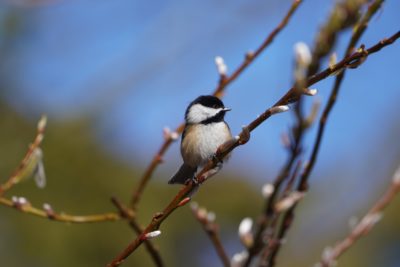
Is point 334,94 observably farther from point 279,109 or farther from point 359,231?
point 359,231

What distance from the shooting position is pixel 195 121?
102 inches

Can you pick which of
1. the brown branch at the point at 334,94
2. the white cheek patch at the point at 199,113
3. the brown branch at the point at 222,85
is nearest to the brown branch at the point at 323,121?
the brown branch at the point at 334,94

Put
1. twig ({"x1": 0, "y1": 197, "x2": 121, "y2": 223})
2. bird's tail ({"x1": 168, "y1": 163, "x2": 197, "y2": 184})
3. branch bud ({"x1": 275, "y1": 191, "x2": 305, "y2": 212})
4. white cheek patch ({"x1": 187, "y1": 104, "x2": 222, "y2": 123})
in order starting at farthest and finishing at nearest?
white cheek patch ({"x1": 187, "y1": 104, "x2": 222, "y2": 123})
bird's tail ({"x1": 168, "y1": 163, "x2": 197, "y2": 184})
twig ({"x1": 0, "y1": 197, "x2": 121, "y2": 223})
branch bud ({"x1": 275, "y1": 191, "x2": 305, "y2": 212})

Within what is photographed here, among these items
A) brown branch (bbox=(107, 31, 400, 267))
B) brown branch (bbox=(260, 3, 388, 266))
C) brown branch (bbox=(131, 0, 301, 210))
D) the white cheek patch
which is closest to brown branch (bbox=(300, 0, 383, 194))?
brown branch (bbox=(260, 3, 388, 266))

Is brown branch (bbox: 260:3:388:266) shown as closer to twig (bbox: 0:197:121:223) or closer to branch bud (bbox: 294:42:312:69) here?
branch bud (bbox: 294:42:312:69)

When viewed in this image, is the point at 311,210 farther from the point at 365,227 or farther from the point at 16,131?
the point at 365,227

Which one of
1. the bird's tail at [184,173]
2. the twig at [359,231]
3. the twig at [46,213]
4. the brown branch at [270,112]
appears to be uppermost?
the twig at [46,213]

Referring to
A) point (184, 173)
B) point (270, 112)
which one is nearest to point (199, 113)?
point (184, 173)

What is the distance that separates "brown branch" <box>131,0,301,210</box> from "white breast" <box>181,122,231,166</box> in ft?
1.16

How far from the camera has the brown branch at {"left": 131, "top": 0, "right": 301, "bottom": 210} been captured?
5.88ft

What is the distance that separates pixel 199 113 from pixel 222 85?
25.7 inches

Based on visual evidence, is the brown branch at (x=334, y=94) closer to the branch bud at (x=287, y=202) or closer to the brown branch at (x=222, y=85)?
the branch bud at (x=287, y=202)

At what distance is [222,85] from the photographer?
1.97 meters

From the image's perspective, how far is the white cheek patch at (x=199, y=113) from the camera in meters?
2.57
